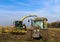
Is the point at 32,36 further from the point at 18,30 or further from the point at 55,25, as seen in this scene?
the point at 55,25

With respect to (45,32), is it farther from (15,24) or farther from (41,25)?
(15,24)

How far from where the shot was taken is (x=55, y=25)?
218 feet

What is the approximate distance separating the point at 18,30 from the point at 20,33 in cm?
159

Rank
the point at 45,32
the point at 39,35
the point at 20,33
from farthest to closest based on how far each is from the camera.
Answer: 1. the point at 20,33
2. the point at 45,32
3. the point at 39,35

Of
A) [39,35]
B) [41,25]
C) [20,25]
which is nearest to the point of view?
[39,35]

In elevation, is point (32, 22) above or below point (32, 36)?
above

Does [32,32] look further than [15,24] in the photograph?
No

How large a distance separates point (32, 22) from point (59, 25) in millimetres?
40448

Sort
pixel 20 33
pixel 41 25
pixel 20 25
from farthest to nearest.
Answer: pixel 20 25
pixel 20 33
pixel 41 25

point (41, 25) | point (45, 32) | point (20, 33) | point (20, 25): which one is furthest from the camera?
point (20, 25)

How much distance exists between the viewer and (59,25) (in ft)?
213

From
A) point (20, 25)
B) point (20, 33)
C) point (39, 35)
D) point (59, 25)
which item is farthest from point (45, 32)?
point (59, 25)


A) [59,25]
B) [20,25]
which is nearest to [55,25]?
[59,25]

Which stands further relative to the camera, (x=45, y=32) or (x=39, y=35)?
(x=45, y=32)
